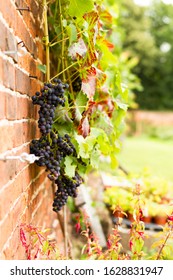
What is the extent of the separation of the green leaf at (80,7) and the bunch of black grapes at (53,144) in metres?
0.36

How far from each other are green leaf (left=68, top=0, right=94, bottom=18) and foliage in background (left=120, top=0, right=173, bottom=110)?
23620 millimetres

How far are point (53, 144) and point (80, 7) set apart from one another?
69 cm

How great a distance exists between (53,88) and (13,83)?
1.43 ft

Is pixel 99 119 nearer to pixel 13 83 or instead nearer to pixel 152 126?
pixel 13 83

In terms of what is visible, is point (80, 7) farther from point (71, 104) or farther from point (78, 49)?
point (71, 104)

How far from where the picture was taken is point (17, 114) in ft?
6.60

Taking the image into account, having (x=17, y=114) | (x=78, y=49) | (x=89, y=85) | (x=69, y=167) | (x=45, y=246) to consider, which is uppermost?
(x=78, y=49)

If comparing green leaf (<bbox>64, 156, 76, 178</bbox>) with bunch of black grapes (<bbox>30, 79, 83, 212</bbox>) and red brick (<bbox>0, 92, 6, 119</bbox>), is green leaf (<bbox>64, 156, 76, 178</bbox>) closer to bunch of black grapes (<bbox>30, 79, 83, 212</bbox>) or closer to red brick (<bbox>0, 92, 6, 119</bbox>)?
bunch of black grapes (<bbox>30, 79, 83, 212</bbox>)

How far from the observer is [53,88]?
2.32 meters

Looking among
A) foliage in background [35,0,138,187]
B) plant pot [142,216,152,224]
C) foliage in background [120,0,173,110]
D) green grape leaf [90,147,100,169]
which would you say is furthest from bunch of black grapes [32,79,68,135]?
foliage in background [120,0,173,110]

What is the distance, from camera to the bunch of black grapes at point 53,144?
229 centimetres

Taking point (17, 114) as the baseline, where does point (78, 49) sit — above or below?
above

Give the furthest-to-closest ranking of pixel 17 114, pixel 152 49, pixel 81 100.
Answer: pixel 152 49 → pixel 81 100 → pixel 17 114

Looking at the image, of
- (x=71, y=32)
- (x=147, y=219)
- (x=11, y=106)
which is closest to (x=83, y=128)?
(x=71, y=32)
